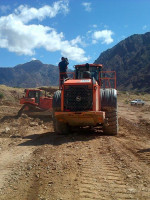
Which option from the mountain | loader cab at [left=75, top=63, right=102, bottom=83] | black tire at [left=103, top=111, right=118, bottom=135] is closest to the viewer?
black tire at [left=103, top=111, right=118, bottom=135]

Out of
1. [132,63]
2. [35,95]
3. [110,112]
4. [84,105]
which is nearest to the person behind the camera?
[84,105]

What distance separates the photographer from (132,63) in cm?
12475

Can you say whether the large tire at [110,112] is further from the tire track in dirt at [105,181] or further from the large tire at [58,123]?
the tire track in dirt at [105,181]

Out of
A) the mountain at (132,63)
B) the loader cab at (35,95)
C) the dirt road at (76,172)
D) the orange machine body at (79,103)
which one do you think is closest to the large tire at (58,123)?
the orange machine body at (79,103)

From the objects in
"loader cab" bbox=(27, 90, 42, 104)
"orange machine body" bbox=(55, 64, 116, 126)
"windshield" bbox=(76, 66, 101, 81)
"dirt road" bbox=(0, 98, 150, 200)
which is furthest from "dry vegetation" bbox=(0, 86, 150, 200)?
"loader cab" bbox=(27, 90, 42, 104)

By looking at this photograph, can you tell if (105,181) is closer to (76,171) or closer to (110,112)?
(76,171)

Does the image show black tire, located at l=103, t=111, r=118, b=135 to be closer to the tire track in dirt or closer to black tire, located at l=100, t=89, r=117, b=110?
black tire, located at l=100, t=89, r=117, b=110

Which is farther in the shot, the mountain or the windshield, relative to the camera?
the mountain

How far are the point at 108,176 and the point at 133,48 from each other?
154928 millimetres

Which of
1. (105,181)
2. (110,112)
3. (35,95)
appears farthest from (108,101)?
(35,95)

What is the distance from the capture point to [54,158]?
5934 mm

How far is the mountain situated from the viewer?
98650 mm

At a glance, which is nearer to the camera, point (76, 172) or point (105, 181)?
point (105, 181)

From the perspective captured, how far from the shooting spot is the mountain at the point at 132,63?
3884 inches
